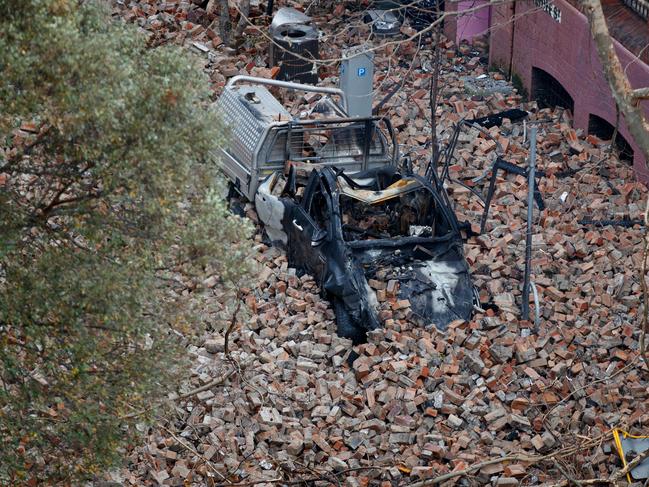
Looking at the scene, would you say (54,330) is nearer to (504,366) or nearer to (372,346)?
(372,346)

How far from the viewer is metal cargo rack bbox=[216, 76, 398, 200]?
45.5 feet

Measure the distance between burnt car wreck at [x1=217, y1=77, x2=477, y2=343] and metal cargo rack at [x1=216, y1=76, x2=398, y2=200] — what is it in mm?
12

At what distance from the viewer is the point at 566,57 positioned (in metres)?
17.8

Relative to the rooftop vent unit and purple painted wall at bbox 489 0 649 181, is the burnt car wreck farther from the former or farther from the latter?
the rooftop vent unit

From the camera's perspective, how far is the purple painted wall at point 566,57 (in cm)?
1603

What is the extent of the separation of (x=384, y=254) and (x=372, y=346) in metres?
1.11

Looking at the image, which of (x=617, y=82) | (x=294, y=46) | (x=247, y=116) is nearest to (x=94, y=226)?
(x=617, y=82)

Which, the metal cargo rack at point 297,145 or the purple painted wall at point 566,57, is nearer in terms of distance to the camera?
the metal cargo rack at point 297,145

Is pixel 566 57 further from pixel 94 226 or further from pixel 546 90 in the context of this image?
pixel 94 226

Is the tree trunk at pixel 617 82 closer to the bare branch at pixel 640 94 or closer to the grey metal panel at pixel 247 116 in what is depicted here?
the bare branch at pixel 640 94

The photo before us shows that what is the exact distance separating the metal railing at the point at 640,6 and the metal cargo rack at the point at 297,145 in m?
4.60

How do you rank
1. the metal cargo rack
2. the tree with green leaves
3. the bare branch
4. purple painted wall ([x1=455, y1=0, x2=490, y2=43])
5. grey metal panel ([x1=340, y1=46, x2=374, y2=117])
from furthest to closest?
1. purple painted wall ([x1=455, y1=0, x2=490, y2=43])
2. grey metal panel ([x1=340, y1=46, x2=374, y2=117])
3. the metal cargo rack
4. the bare branch
5. the tree with green leaves

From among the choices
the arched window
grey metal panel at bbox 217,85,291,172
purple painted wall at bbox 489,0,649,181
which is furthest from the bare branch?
the arched window

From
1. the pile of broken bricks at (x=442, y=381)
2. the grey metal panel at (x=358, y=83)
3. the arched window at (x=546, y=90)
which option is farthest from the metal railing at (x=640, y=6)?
the grey metal panel at (x=358, y=83)
